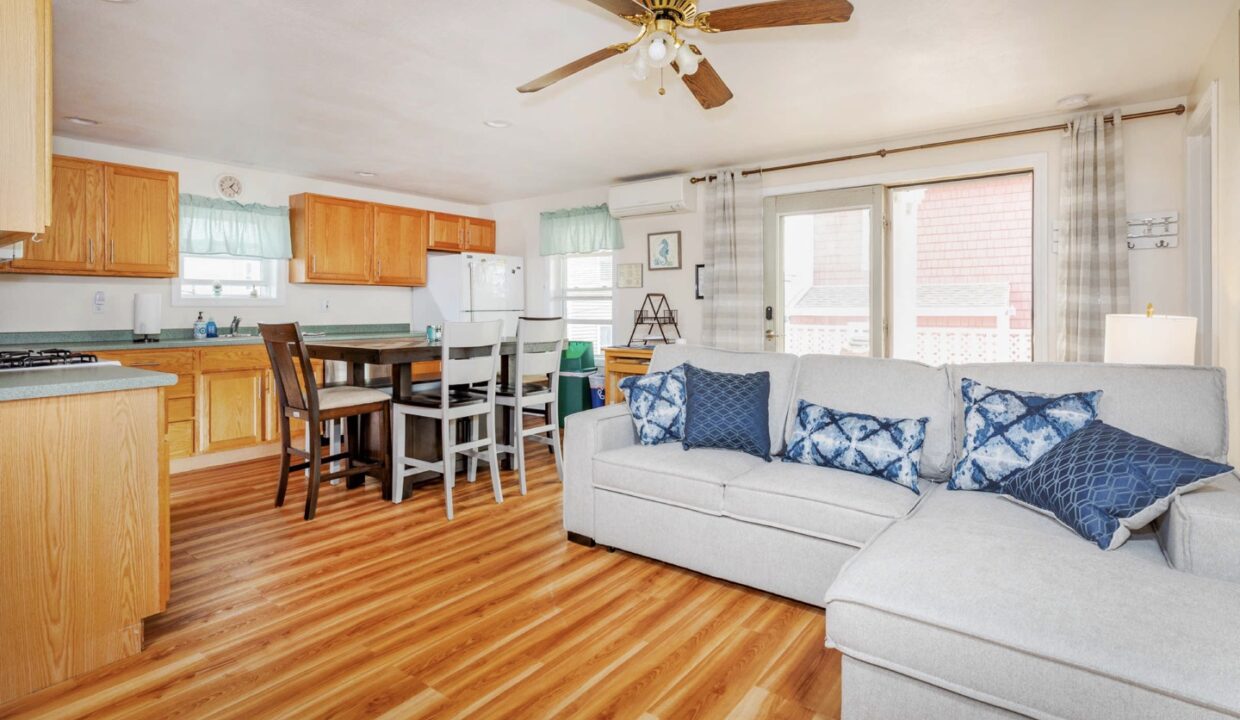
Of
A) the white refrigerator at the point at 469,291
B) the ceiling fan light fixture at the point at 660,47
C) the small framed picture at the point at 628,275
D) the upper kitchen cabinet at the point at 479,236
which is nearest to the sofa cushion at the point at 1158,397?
the ceiling fan light fixture at the point at 660,47

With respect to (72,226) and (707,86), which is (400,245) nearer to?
(72,226)

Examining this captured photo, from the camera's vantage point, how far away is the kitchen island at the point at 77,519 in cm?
178

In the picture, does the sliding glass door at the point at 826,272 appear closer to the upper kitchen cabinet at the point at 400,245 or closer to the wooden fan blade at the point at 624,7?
the wooden fan blade at the point at 624,7

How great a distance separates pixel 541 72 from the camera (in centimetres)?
320

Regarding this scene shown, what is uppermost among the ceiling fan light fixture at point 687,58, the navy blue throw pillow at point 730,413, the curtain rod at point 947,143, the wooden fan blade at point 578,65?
the curtain rod at point 947,143

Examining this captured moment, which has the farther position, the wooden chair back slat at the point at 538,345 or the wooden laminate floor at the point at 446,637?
the wooden chair back slat at the point at 538,345

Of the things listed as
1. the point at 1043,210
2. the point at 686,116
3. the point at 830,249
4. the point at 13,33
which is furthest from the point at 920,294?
the point at 13,33

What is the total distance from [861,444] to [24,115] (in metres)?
2.78

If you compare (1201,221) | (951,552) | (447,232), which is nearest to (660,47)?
(951,552)

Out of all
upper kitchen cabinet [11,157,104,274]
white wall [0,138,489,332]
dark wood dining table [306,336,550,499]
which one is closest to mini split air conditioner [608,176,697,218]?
dark wood dining table [306,336,550,499]

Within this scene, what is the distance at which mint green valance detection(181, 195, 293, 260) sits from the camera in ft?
15.5

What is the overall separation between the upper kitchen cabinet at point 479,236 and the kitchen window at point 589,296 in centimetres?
86

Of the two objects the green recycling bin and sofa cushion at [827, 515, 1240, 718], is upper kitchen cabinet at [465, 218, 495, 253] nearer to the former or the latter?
the green recycling bin

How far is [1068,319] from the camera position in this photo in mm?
3812
